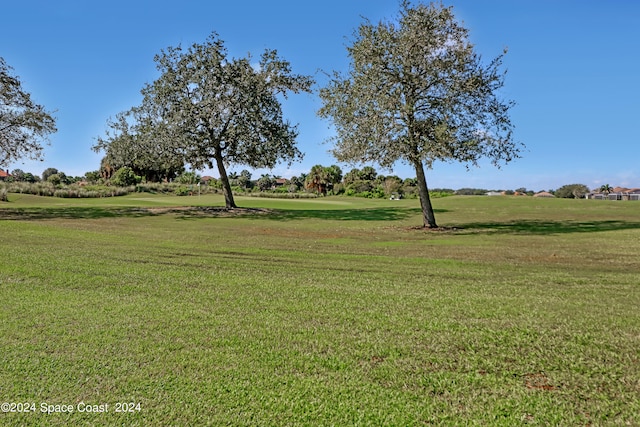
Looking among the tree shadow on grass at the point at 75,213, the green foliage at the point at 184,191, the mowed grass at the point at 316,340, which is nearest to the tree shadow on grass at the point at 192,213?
the tree shadow on grass at the point at 75,213

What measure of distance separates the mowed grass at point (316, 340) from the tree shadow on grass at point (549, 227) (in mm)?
11839

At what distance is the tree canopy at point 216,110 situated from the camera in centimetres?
3294

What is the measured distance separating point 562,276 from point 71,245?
13670 millimetres

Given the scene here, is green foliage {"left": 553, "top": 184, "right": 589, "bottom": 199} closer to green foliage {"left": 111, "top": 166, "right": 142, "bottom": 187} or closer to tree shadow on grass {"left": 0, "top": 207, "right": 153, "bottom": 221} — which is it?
tree shadow on grass {"left": 0, "top": 207, "right": 153, "bottom": 221}

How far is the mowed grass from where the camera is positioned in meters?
3.96

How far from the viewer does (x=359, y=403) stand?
13.1ft

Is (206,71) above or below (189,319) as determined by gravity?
above

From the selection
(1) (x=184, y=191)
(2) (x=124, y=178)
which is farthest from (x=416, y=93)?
(2) (x=124, y=178)

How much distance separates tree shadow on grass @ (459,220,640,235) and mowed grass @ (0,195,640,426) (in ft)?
38.8

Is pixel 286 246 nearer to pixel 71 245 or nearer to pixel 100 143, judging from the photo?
pixel 71 245

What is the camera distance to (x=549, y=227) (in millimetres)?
25953

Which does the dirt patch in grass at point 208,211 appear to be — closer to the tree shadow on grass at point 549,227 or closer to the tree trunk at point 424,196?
the tree trunk at point 424,196

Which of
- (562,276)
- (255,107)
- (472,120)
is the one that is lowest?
(562,276)

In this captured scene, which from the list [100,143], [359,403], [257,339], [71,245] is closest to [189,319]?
[257,339]
